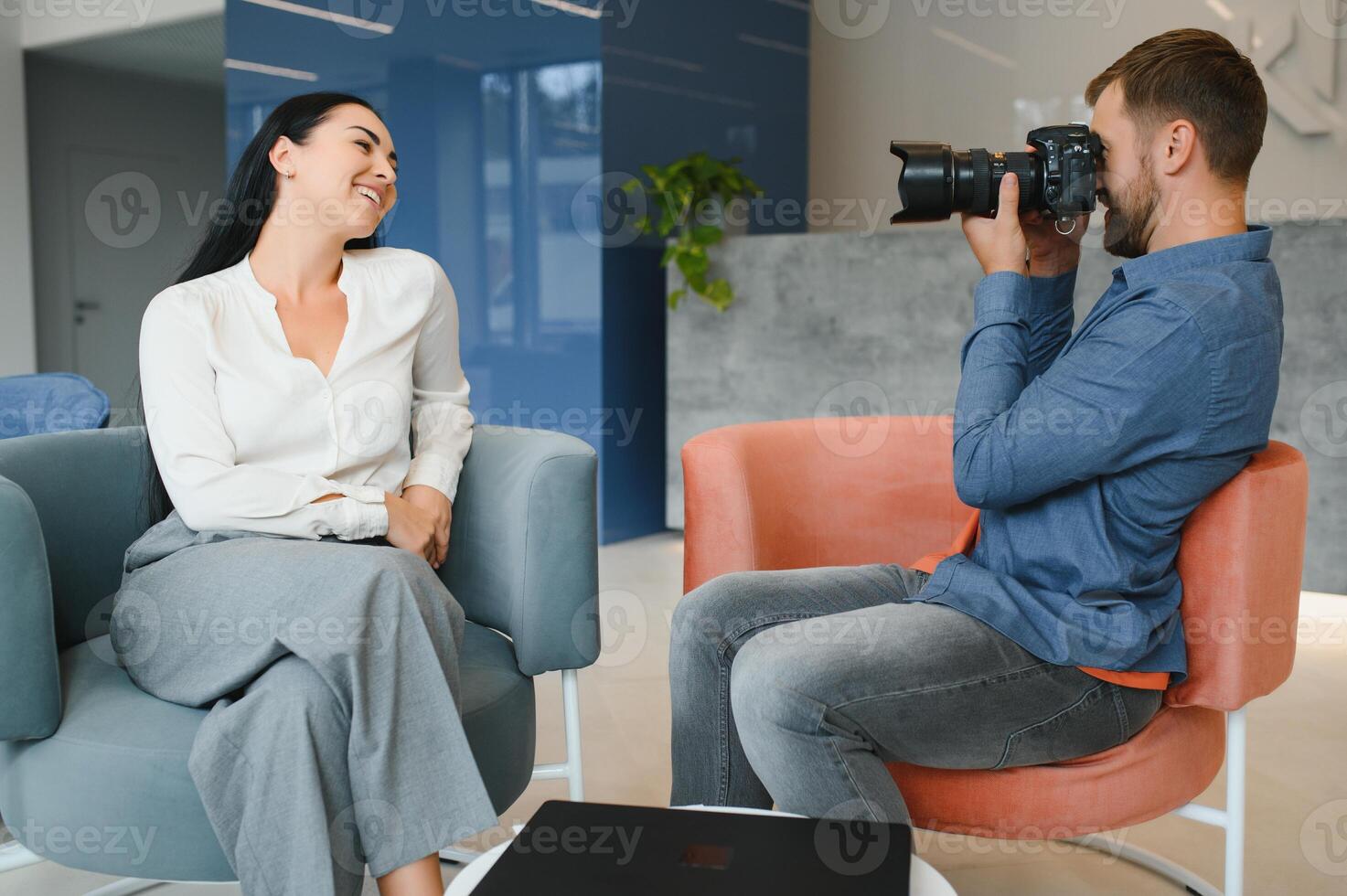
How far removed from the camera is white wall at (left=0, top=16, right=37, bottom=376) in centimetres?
648

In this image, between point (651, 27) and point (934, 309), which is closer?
→ point (934, 309)

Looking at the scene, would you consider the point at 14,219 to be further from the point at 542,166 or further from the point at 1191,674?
the point at 1191,674

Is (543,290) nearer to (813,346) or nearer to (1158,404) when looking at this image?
(813,346)

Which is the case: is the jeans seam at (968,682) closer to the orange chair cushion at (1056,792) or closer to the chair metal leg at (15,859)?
the orange chair cushion at (1056,792)

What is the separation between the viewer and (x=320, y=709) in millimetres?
1246

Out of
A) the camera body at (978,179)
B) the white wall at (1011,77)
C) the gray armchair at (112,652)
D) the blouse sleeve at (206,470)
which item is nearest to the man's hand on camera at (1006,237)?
the camera body at (978,179)

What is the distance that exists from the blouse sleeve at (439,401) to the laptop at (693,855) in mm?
743

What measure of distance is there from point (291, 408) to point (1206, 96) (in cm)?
120

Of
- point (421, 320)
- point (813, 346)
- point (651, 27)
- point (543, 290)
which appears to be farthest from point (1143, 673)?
point (651, 27)

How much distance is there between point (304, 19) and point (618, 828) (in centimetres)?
452

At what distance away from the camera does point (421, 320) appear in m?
1.77

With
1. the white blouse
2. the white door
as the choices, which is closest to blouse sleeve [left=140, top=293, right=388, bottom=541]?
the white blouse

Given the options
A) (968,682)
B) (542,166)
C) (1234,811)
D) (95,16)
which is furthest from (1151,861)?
(95,16)

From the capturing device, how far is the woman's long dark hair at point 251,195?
5.61 feet
